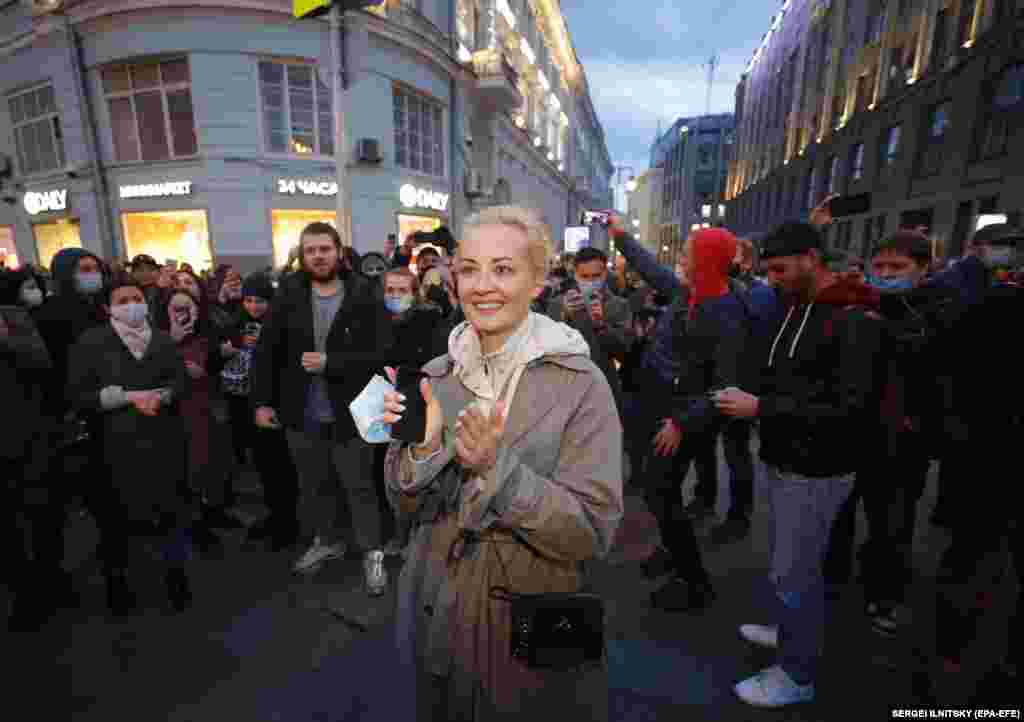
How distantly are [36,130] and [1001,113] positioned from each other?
28.9m

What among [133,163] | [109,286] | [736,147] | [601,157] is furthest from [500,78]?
[601,157]

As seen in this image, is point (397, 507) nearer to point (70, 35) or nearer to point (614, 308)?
point (614, 308)

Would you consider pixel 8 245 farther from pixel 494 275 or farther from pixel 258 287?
pixel 494 275

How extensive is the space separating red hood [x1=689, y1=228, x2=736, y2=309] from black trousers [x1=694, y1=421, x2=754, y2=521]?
153 centimetres

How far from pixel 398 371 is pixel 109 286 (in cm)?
422

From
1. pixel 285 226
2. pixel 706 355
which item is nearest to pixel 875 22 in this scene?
pixel 285 226

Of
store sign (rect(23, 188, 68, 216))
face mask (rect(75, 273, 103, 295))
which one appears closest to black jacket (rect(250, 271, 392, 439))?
face mask (rect(75, 273, 103, 295))

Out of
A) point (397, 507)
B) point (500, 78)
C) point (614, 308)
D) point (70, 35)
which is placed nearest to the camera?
point (397, 507)

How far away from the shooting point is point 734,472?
13.2 feet

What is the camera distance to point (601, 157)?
7675cm

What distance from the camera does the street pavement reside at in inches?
88.1

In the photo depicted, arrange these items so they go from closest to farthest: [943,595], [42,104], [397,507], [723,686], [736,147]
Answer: [397,507]
[943,595]
[723,686]
[42,104]
[736,147]

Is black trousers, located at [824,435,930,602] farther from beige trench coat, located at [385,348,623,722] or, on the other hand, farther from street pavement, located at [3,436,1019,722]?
beige trench coat, located at [385,348,623,722]

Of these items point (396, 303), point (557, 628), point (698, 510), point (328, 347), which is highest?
point (396, 303)
